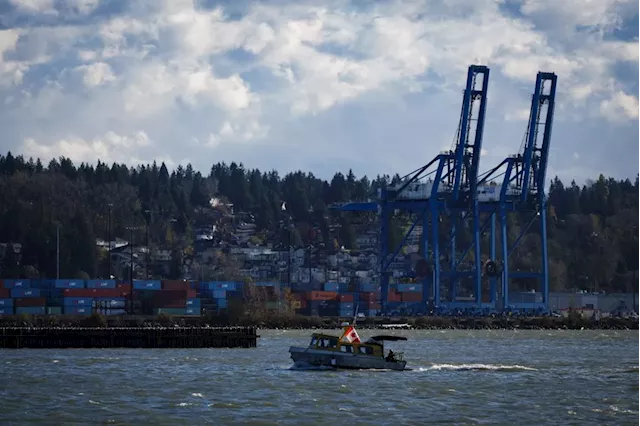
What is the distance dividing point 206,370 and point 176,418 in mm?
19674

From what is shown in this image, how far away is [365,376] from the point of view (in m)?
61.1

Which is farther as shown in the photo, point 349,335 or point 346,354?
point 349,335

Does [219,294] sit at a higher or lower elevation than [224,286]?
lower

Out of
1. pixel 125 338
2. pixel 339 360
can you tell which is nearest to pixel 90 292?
pixel 125 338

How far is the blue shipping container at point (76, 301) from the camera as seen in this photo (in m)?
162

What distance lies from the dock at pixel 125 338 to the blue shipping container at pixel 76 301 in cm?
7586

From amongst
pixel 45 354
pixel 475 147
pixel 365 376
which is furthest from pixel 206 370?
pixel 475 147

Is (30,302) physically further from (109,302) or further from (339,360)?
(339,360)

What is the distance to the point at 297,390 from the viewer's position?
5481cm

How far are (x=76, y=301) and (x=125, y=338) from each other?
77.8 metres

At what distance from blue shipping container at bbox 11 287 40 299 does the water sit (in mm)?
82496

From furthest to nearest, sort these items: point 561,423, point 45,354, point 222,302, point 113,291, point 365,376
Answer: point 222,302
point 113,291
point 45,354
point 365,376
point 561,423

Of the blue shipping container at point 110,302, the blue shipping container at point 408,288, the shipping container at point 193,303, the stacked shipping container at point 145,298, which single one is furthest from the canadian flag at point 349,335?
the blue shipping container at point 408,288

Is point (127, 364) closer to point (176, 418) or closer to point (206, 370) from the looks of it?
point (206, 370)
